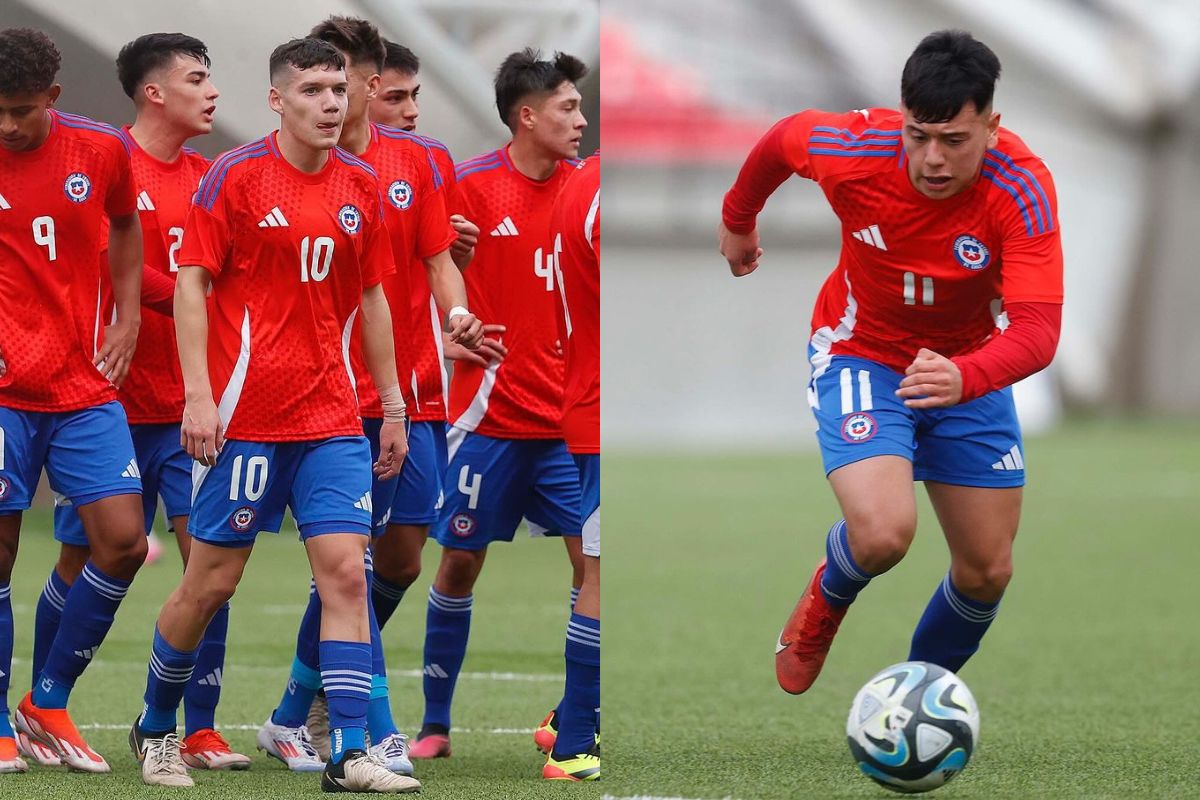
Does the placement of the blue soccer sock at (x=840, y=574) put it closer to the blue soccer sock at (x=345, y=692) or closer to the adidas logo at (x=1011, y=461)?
the adidas logo at (x=1011, y=461)

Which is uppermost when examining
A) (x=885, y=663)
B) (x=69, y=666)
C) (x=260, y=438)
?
(x=260, y=438)

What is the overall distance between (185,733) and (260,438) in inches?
52.6

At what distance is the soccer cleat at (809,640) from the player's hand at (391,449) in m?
1.38

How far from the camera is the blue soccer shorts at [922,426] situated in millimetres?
5410

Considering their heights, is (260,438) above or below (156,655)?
above

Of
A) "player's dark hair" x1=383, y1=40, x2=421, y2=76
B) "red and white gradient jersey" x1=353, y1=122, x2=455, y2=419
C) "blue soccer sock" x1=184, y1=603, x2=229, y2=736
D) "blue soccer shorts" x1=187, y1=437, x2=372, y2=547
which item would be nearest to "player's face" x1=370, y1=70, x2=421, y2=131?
"player's dark hair" x1=383, y1=40, x2=421, y2=76

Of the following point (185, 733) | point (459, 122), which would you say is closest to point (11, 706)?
point (185, 733)

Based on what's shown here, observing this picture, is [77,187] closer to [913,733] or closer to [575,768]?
[575,768]

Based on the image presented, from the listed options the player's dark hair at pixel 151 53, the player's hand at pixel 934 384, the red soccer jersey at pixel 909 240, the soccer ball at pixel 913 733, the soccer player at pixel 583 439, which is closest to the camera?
the soccer ball at pixel 913 733

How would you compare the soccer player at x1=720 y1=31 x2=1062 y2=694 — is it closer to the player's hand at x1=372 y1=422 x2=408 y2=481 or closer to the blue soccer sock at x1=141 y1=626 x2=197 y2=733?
the player's hand at x1=372 y1=422 x2=408 y2=481

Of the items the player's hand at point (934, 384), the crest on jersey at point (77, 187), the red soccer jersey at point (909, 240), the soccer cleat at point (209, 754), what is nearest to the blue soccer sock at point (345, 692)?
the soccer cleat at point (209, 754)

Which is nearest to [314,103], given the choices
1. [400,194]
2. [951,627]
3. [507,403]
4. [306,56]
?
[306,56]

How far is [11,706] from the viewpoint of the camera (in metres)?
6.72

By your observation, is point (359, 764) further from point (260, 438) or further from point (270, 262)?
point (270, 262)
